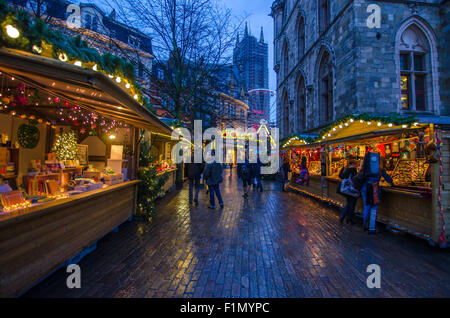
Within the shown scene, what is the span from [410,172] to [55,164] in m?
8.88

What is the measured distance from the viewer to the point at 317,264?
10.9 feet

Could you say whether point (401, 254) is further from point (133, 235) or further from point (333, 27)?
point (333, 27)

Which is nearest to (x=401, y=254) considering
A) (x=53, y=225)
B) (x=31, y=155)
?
(x=53, y=225)

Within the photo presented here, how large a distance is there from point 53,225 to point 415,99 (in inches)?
551

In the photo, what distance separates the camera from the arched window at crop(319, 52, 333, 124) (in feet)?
40.4

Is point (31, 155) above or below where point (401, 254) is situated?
above

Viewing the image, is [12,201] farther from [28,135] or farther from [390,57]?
[390,57]

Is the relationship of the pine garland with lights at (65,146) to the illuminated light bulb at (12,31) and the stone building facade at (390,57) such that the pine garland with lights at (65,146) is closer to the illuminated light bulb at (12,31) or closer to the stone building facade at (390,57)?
the illuminated light bulb at (12,31)

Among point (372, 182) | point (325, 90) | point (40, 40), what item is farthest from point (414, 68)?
point (40, 40)

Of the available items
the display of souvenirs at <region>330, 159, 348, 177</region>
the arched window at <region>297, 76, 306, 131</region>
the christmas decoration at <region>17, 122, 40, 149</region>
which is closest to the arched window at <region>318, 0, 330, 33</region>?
the arched window at <region>297, 76, 306, 131</region>

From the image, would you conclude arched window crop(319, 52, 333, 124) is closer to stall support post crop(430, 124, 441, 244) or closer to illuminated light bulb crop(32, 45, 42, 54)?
stall support post crop(430, 124, 441, 244)

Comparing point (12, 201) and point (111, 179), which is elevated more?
point (111, 179)

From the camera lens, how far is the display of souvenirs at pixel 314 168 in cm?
965

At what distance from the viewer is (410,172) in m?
5.23
